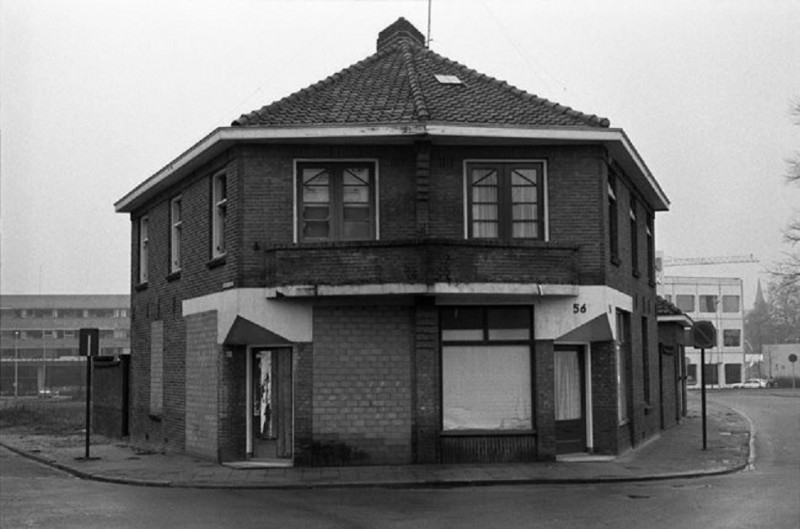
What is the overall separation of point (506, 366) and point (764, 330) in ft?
469

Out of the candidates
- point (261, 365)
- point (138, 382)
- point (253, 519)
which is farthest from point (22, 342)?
point (253, 519)

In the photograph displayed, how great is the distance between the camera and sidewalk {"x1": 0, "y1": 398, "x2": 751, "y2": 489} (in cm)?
1800

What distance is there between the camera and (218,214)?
22.6m

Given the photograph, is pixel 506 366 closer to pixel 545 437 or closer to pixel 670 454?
pixel 545 437

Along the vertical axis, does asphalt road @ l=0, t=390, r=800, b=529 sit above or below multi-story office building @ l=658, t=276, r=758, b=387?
below

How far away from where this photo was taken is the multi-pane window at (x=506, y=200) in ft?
68.7

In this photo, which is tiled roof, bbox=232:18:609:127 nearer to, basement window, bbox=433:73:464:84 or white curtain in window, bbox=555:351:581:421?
basement window, bbox=433:73:464:84

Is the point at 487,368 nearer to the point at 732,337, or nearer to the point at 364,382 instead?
the point at 364,382

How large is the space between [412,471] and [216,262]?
20.0ft

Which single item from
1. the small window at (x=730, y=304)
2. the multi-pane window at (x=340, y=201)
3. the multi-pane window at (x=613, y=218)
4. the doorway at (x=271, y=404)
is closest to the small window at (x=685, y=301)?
the small window at (x=730, y=304)

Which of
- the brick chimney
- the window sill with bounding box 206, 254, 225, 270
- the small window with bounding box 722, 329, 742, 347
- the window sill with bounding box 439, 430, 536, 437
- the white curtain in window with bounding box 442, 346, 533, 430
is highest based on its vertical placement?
the brick chimney

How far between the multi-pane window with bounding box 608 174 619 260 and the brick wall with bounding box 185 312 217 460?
8.47 m

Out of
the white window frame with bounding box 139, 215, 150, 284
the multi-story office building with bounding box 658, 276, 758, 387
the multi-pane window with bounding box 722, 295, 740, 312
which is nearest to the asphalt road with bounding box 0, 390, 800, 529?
the white window frame with bounding box 139, 215, 150, 284

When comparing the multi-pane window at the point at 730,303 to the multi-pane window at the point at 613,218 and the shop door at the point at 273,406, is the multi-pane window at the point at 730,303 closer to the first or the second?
the multi-pane window at the point at 613,218
